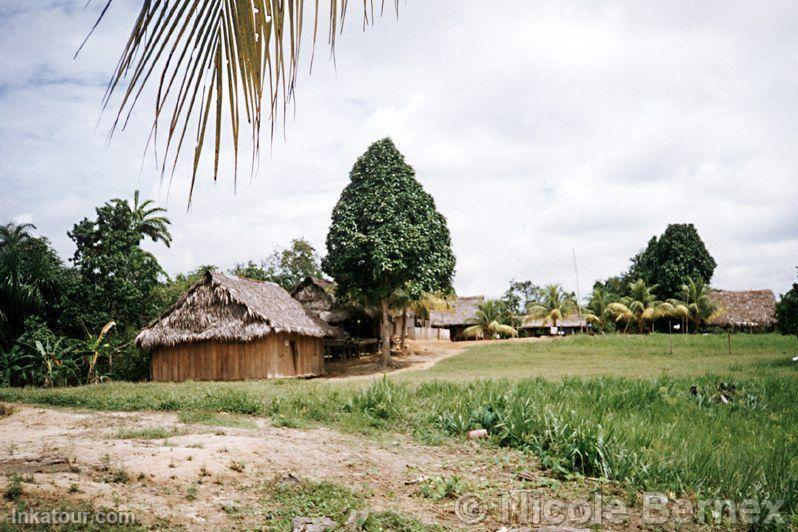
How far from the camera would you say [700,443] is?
5316 millimetres

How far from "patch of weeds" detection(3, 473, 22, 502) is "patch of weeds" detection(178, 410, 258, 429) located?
11.6ft

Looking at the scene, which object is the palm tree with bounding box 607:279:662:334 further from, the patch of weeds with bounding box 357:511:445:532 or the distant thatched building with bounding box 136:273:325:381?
the patch of weeds with bounding box 357:511:445:532

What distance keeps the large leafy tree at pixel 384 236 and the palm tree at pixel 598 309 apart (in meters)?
16.0

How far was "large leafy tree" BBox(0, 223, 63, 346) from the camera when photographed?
1883cm

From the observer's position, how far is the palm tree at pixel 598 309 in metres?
34.9

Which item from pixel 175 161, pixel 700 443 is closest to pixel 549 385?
pixel 700 443

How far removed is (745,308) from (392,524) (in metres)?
39.9

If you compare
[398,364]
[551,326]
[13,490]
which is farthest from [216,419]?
[551,326]

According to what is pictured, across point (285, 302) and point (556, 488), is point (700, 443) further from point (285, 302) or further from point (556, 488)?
point (285, 302)

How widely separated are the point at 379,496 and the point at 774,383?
8780 mm

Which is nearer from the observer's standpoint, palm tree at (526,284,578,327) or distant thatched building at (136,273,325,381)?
distant thatched building at (136,273,325,381)

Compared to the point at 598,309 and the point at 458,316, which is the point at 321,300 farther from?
the point at 598,309

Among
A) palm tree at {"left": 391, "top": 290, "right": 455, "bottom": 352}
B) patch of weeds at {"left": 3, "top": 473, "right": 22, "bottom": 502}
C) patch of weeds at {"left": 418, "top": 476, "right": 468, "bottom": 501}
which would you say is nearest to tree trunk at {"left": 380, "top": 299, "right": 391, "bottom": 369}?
palm tree at {"left": 391, "top": 290, "right": 455, "bottom": 352}

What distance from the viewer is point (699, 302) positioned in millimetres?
34281
